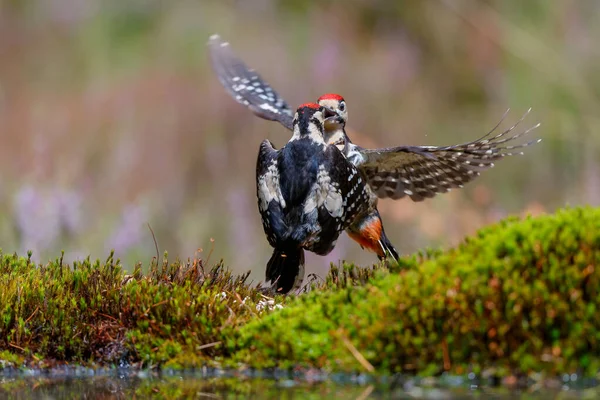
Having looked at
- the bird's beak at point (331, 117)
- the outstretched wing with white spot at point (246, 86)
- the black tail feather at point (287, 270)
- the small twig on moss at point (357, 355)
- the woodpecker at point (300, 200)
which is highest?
the outstretched wing with white spot at point (246, 86)

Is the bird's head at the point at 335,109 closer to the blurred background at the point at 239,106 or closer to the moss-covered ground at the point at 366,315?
the blurred background at the point at 239,106

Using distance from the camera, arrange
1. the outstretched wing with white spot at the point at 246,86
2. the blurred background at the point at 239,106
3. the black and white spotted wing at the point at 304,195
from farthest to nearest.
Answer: the blurred background at the point at 239,106
the outstretched wing with white spot at the point at 246,86
the black and white spotted wing at the point at 304,195

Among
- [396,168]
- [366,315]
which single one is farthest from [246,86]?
[366,315]

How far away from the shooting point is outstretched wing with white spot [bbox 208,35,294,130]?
8969 millimetres

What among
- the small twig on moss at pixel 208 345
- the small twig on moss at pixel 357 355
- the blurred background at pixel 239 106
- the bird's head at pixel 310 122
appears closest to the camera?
the small twig on moss at pixel 357 355

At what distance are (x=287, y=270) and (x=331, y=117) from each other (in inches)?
55.1

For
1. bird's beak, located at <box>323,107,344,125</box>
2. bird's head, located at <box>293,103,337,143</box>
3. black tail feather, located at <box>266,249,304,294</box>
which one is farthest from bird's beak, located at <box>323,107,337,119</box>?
black tail feather, located at <box>266,249,304,294</box>

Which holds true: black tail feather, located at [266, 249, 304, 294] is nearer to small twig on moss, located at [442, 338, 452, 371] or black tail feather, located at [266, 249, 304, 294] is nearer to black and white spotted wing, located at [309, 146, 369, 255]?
black and white spotted wing, located at [309, 146, 369, 255]

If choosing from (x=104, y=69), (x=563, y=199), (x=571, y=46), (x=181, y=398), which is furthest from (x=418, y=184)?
(x=104, y=69)

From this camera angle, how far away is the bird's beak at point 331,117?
752 centimetres

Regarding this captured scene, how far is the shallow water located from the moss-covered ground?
2.5 inches

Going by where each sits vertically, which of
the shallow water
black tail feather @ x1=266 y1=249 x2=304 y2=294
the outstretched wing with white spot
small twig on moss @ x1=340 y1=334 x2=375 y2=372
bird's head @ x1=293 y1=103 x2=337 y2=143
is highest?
the outstretched wing with white spot

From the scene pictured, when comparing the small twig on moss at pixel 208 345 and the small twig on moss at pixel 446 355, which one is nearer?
the small twig on moss at pixel 446 355

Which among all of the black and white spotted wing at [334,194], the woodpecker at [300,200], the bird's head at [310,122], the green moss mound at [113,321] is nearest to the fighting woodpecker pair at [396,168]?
the bird's head at [310,122]
